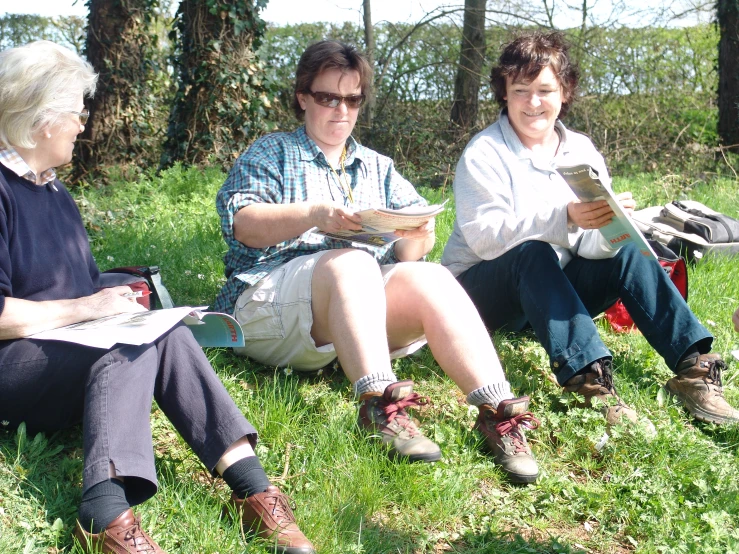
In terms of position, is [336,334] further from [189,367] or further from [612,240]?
[612,240]

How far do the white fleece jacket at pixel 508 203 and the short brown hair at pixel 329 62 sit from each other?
622 millimetres

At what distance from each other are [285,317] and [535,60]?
1.68 m

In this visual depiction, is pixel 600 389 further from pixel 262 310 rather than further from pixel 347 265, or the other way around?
pixel 262 310

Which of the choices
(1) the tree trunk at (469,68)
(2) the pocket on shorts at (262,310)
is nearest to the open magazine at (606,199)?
(2) the pocket on shorts at (262,310)

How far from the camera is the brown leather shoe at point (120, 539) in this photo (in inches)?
84.1

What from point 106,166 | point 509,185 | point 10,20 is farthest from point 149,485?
point 10,20

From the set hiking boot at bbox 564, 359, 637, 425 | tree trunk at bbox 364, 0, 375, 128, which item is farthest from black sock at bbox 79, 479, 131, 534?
tree trunk at bbox 364, 0, 375, 128

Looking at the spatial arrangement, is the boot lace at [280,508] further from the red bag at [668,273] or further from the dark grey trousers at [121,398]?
the red bag at [668,273]

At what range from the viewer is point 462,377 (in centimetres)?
304

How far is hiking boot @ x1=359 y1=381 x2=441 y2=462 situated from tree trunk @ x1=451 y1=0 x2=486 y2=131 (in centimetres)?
663

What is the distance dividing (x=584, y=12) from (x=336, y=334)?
8.36 m

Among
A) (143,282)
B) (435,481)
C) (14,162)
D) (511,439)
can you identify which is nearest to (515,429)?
(511,439)

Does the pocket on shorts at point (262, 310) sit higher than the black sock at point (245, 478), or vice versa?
the pocket on shorts at point (262, 310)

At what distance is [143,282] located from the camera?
10.4 ft
